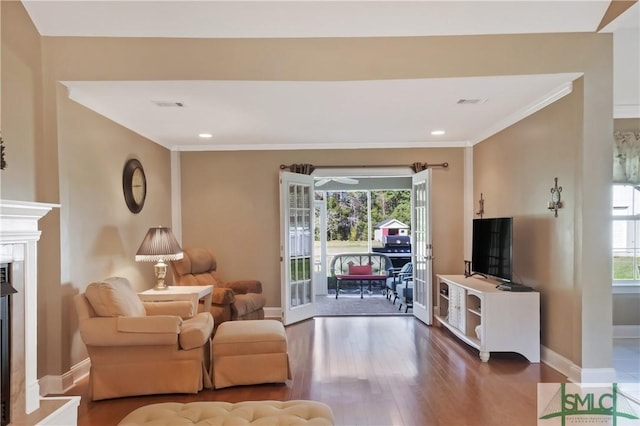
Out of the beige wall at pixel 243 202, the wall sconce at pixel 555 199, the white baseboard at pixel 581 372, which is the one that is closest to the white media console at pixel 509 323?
the white baseboard at pixel 581 372

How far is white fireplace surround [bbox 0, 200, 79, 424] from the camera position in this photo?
200cm

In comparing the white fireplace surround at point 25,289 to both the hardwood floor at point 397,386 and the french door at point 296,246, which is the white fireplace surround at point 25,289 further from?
the french door at point 296,246

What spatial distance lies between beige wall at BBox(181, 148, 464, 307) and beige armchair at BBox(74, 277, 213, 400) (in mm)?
2521

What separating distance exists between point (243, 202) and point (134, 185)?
1.57m

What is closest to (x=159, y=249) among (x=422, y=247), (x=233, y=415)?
(x=233, y=415)

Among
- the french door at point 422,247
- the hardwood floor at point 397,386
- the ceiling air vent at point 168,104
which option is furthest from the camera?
the french door at point 422,247

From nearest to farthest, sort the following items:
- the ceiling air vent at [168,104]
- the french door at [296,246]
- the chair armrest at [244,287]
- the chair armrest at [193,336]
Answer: the chair armrest at [193,336], the ceiling air vent at [168,104], the chair armrest at [244,287], the french door at [296,246]

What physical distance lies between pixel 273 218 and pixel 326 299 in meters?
2.38

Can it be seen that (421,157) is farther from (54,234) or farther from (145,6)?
(54,234)

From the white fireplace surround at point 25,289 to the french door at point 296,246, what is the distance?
3134mm

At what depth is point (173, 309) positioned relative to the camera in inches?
133

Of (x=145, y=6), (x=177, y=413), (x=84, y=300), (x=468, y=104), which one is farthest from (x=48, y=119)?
(x=468, y=104)

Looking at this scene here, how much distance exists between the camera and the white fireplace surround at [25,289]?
200 cm

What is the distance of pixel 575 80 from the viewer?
10.00 feet
